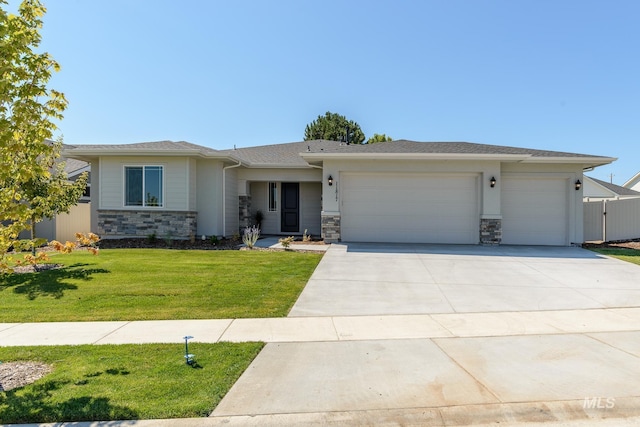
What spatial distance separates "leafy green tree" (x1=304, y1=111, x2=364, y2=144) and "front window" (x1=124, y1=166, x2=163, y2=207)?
31.2 metres

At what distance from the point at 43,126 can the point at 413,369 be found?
4.52 meters

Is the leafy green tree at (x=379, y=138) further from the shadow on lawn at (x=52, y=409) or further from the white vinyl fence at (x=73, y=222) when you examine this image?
the shadow on lawn at (x=52, y=409)

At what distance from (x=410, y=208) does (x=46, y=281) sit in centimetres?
1094

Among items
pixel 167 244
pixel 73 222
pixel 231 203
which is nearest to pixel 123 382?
pixel 167 244

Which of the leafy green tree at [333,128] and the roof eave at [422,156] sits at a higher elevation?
the leafy green tree at [333,128]

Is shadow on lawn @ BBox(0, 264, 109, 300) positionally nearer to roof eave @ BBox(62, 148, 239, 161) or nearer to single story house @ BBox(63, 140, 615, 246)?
single story house @ BBox(63, 140, 615, 246)

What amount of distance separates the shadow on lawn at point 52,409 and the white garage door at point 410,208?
11517 mm

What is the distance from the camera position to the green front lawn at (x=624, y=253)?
11.4 metres

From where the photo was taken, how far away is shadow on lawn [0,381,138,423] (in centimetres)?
330

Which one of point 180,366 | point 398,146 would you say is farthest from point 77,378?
point 398,146

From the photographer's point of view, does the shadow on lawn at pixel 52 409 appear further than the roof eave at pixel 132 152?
No

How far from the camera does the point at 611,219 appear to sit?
1544 centimetres

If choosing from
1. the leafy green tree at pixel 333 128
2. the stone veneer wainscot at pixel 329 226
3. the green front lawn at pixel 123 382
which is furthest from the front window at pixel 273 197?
the leafy green tree at pixel 333 128

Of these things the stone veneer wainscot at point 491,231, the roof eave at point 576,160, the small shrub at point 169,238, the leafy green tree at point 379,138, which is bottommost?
the small shrub at point 169,238
